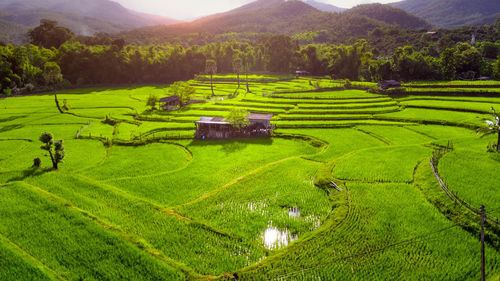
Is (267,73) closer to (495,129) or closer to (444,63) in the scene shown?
(444,63)

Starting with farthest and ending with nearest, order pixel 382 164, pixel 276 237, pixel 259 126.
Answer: pixel 259 126 < pixel 382 164 < pixel 276 237

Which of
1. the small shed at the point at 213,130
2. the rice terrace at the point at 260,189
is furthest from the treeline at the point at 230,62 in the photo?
the small shed at the point at 213,130

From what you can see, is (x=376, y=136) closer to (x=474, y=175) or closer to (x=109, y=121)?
(x=474, y=175)

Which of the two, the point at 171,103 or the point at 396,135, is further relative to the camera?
the point at 171,103

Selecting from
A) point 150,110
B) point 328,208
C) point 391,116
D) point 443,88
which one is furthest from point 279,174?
point 443,88

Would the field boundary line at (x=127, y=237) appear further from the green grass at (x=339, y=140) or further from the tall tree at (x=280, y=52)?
the tall tree at (x=280, y=52)

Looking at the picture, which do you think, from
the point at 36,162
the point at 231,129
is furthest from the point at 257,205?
the point at 36,162

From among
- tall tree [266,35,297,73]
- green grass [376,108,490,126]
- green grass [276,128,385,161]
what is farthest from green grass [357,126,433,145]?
tall tree [266,35,297,73]
